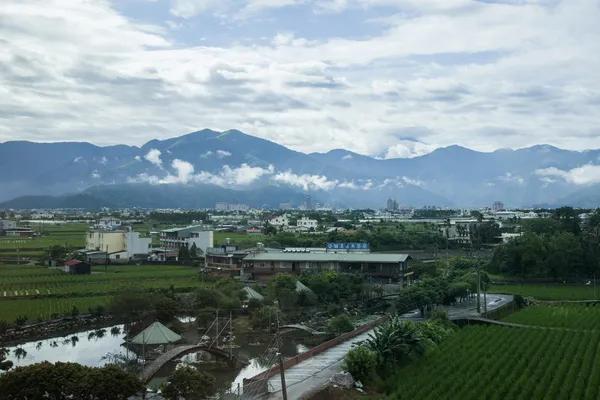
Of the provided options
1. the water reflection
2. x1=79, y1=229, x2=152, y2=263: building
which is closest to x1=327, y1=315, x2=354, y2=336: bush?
the water reflection

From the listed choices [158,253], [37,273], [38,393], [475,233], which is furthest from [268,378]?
[475,233]

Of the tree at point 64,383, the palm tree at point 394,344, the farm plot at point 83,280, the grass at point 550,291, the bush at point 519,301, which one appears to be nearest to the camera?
the tree at point 64,383

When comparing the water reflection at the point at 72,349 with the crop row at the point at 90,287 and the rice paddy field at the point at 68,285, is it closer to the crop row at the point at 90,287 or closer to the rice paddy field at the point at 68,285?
the rice paddy field at the point at 68,285

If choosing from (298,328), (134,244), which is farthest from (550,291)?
(134,244)

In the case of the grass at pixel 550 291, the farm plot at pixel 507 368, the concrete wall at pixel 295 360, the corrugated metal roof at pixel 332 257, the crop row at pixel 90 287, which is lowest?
the grass at pixel 550 291

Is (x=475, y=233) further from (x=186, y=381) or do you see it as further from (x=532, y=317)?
(x=186, y=381)

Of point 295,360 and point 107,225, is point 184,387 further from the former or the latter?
point 107,225

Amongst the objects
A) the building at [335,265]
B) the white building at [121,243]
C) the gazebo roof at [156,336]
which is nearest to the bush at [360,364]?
the gazebo roof at [156,336]
